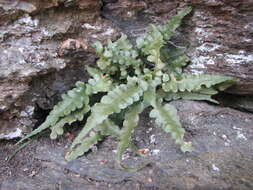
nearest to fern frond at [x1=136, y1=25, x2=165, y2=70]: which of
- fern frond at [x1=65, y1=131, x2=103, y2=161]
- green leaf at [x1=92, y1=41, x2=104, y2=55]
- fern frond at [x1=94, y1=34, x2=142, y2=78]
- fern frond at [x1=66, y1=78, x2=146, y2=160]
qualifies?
fern frond at [x1=94, y1=34, x2=142, y2=78]

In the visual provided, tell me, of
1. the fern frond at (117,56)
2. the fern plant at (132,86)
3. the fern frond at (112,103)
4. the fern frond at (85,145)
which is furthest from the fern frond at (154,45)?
the fern frond at (85,145)

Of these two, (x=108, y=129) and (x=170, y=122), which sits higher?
(x=170, y=122)

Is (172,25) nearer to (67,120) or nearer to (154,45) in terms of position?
(154,45)

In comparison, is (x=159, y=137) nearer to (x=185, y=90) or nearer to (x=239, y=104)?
(x=185, y=90)

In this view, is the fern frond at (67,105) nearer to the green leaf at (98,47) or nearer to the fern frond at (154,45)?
the green leaf at (98,47)

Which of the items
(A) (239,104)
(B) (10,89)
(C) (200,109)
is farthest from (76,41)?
(A) (239,104)

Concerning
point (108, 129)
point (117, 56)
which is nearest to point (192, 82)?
point (117, 56)

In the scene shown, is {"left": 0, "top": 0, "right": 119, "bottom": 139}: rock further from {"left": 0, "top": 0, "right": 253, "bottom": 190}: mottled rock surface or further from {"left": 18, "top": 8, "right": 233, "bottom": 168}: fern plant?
{"left": 18, "top": 8, "right": 233, "bottom": 168}: fern plant
